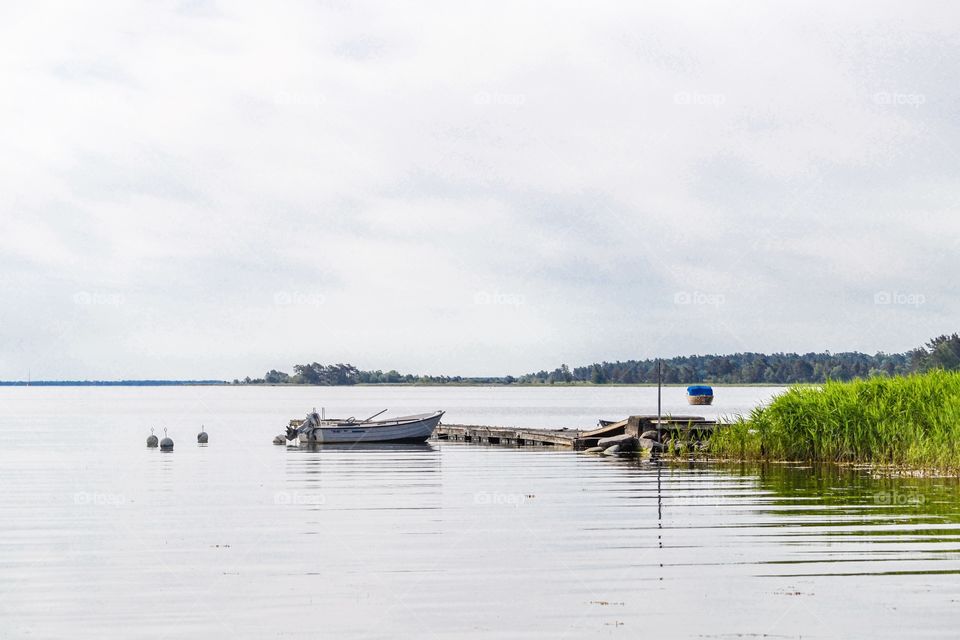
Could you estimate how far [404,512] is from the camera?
102ft

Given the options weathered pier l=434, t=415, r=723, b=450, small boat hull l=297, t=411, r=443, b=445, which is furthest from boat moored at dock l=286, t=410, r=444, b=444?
weathered pier l=434, t=415, r=723, b=450

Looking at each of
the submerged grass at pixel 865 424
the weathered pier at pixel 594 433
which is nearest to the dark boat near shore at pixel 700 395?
the weathered pier at pixel 594 433

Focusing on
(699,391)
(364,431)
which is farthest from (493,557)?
(699,391)

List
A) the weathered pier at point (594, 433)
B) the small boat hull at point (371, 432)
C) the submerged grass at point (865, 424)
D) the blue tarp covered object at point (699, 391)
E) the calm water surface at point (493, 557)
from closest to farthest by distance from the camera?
the calm water surface at point (493, 557)
the submerged grass at point (865, 424)
the weathered pier at point (594, 433)
the small boat hull at point (371, 432)
the blue tarp covered object at point (699, 391)

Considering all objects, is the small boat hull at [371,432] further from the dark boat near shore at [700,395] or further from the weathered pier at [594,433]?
the dark boat near shore at [700,395]

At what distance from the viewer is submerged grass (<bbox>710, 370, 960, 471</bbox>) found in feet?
126

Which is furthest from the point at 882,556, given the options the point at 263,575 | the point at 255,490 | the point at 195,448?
the point at 195,448

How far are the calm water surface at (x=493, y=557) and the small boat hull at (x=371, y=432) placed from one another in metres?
30.4

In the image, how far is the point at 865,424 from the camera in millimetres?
41219

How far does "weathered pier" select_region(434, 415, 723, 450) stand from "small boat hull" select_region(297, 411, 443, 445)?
287cm

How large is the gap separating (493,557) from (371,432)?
52693 mm

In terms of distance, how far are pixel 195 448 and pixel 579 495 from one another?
4413 cm

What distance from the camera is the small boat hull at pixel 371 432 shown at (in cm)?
7406

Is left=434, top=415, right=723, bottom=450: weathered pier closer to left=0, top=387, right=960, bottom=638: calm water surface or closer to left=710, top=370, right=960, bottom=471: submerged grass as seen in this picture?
left=710, top=370, right=960, bottom=471: submerged grass
